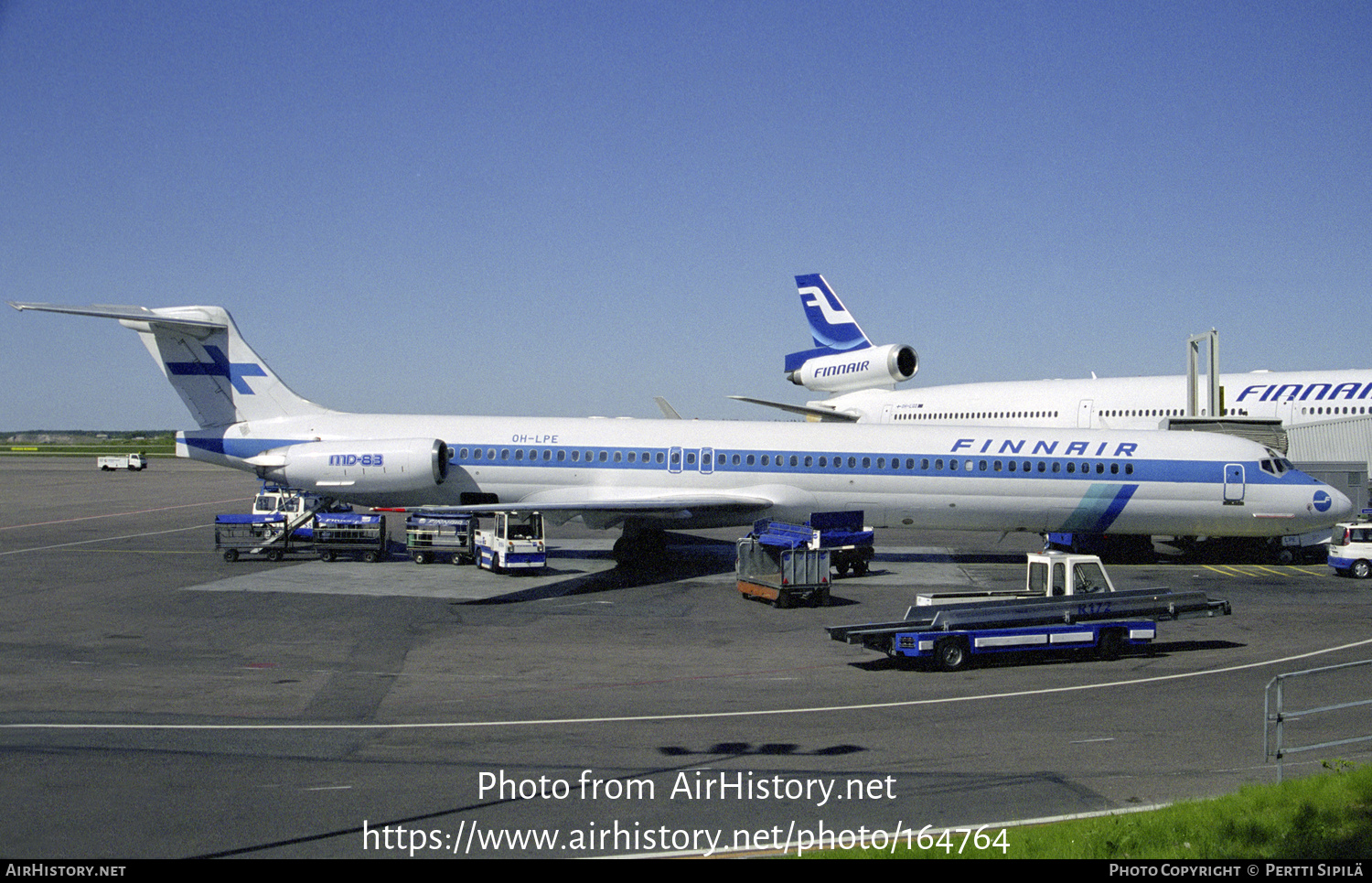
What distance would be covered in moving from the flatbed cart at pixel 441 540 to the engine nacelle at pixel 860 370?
29257 millimetres

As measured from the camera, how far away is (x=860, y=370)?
5431cm

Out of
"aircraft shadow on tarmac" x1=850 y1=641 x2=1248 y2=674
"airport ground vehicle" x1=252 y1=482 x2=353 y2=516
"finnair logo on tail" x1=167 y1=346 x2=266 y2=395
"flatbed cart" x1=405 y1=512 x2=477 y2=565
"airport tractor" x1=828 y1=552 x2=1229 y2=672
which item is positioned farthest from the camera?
"airport ground vehicle" x1=252 y1=482 x2=353 y2=516

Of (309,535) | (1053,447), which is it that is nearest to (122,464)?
(309,535)

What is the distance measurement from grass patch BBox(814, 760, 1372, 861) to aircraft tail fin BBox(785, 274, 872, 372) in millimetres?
48443

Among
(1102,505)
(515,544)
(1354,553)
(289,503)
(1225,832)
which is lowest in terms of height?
(1225,832)

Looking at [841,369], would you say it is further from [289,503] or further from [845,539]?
[289,503]

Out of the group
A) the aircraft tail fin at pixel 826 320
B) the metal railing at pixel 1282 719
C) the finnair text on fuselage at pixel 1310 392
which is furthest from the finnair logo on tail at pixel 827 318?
the metal railing at pixel 1282 719

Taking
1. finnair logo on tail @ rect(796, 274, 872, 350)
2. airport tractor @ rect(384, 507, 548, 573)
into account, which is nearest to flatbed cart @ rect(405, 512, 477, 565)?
airport tractor @ rect(384, 507, 548, 573)

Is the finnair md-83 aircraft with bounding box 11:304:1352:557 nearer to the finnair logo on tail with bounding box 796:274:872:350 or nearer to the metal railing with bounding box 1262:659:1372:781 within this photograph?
the metal railing with bounding box 1262:659:1372:781

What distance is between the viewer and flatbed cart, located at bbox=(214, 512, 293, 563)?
2931 centimetres

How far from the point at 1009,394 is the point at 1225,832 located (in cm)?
4104

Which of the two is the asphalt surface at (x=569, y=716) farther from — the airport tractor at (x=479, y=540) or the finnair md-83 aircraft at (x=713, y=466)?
the finnair md-83 aircraft at (x=713, y=466)

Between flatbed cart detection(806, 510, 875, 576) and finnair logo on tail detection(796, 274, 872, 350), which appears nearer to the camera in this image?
flatbed cart detection(806, 510, 875, 576)
